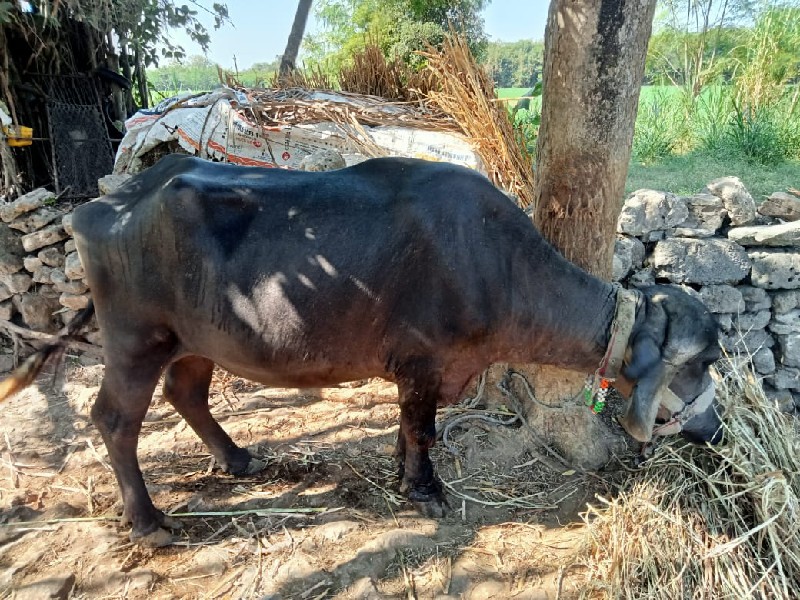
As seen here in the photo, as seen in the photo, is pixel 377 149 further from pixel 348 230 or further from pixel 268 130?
pixel 348 230

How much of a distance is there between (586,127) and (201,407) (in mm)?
2741

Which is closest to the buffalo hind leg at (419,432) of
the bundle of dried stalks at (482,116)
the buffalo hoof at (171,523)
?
the buffalo hoof at (171,523)

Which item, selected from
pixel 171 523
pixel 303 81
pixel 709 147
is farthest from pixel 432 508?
pixel 709 147

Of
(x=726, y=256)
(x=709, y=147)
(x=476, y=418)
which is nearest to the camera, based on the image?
(x=476, y=418)

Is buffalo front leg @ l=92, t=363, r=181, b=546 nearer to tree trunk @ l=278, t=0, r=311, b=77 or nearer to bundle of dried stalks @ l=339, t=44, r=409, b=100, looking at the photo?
bundle of dried stalks @ l=339, t=44, r=409, b=100

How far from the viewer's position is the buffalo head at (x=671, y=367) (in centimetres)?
282

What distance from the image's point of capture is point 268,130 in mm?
6188

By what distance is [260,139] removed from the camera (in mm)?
6199

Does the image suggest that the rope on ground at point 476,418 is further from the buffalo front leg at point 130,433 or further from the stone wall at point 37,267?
the stone wall at point 37,267

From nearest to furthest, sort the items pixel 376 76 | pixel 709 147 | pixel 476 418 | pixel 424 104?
pixel 476 418, pixel 424 104, pixel 376 76, pixel 709 147

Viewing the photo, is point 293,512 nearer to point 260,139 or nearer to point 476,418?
point 476,418

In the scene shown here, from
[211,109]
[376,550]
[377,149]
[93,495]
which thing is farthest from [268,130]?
[376,550]

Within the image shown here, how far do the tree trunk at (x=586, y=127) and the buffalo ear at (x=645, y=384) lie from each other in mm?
705

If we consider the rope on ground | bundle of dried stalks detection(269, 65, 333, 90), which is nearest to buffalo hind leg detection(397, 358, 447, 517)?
the rope on ground
